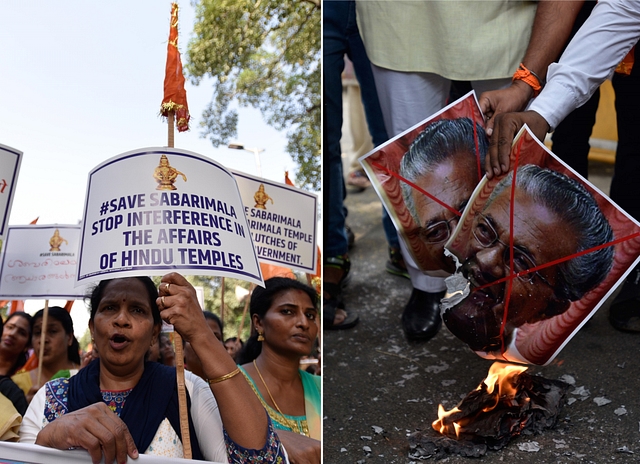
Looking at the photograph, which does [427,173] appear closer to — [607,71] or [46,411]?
[607,71]

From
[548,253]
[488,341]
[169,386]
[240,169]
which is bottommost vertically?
[169,386]

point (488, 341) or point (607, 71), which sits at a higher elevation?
point (607, 71)

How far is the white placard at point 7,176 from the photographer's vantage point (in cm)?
198

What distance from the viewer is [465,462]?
6.77 feet

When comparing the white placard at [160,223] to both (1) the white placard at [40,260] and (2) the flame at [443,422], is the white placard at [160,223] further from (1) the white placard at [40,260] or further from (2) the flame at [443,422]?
(2) the flame at [443,422]

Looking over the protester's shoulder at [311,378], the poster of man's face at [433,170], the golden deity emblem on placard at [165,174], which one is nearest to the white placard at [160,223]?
the golden deity emblem on placard at [165,174]

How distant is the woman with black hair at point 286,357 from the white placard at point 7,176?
0.72m

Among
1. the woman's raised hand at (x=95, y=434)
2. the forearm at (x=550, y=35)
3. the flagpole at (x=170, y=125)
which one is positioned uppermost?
Result: the forearm at (x=550, y=35)

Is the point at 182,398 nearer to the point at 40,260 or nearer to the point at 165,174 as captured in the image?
the point at 165,174

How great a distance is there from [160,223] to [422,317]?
1.50 m

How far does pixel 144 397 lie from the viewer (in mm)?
1757

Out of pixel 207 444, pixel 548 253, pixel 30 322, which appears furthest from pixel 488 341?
pixel 30 322

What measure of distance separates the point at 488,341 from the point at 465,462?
349 mm

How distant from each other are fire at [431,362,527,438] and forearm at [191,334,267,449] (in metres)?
0.74
